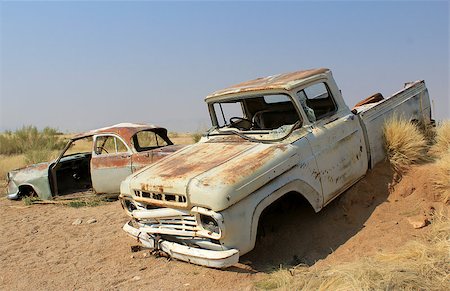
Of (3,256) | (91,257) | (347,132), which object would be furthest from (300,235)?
(3,256)

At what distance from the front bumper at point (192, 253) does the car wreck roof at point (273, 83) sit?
7.02 ft

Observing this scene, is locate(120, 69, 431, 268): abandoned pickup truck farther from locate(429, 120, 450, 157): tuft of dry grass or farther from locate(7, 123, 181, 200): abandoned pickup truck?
locate(7, 123, 181, 200): abandoned pickup truck

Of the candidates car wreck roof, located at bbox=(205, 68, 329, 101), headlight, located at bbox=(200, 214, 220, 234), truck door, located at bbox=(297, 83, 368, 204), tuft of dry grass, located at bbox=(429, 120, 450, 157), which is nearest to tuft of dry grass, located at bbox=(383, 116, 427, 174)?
tuft of dry grass, located at bbox=(429, 120, 450, 157)

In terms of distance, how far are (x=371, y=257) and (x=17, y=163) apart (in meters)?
14.1

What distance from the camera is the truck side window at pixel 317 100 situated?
5.38 meters

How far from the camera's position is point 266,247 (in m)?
5.06

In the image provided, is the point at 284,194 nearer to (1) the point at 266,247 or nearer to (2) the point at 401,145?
(1) the point at 266,247

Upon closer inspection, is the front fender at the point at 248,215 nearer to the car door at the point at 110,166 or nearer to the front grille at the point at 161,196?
the front grille at the point at 161,196

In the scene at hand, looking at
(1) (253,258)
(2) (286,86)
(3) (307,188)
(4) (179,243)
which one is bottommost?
(1) (253,258)

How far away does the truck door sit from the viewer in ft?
16.5

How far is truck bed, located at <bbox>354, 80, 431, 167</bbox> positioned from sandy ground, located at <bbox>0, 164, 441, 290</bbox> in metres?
0.34

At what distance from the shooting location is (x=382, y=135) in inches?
239

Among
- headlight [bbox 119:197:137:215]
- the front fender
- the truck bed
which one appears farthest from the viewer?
the truck bed

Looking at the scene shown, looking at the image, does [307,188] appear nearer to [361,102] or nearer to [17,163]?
[361,102]
